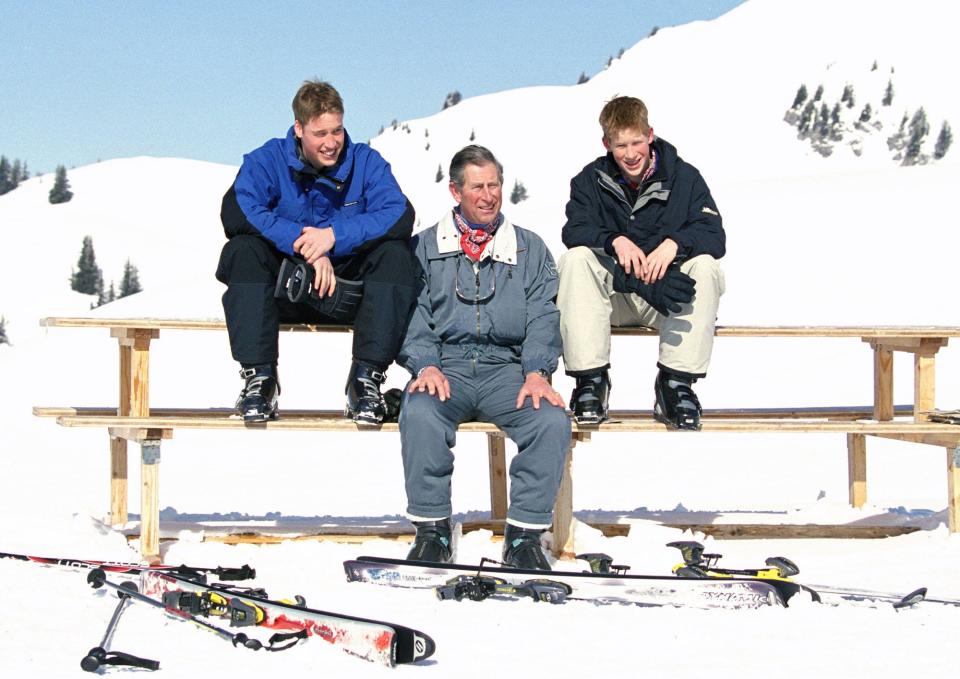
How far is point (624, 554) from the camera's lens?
229 inches

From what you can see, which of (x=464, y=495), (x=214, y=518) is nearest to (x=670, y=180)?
(x=214, y=518)

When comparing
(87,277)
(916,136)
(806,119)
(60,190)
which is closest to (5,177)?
(60,190)

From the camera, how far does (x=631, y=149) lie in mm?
5605

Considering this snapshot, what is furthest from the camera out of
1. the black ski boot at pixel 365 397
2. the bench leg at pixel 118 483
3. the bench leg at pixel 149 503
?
the bench leg at pixel 118 483

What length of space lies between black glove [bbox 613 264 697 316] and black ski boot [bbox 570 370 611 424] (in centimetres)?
38

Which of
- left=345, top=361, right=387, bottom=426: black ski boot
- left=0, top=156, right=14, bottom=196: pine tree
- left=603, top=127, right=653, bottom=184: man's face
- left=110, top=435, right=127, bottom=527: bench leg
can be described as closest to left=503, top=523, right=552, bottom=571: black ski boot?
left=345, top=361, right=387, bottom=426: black ski boot

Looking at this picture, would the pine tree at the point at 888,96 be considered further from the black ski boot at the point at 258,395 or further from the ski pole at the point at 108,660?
the ski pole at the point at 108,660

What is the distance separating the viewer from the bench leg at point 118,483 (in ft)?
21.8

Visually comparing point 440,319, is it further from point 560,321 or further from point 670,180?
point 670,180

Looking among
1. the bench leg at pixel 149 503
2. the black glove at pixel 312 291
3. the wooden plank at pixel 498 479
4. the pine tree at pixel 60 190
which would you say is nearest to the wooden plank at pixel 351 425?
the bench leg at pixel 149 503

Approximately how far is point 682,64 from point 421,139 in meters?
17.3

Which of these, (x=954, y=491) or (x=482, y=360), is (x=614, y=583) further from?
(x=954, y=491)

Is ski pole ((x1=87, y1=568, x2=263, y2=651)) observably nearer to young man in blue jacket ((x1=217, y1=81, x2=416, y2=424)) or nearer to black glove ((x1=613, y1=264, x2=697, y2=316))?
young man in blue jacket ((x1=217, y1=81, x2=416, y2=424))

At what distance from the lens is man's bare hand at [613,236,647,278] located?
18.0 ft
